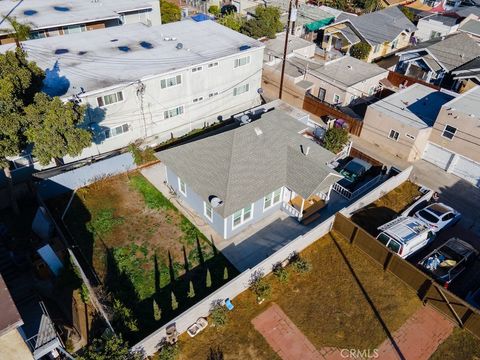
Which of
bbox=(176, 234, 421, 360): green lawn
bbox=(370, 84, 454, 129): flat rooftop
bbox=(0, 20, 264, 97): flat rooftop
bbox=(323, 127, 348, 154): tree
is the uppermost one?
bbox=(0, 20, 264, 97): flat rooftop

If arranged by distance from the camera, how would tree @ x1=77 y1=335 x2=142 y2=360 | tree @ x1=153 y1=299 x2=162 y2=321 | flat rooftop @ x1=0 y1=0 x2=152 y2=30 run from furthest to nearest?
flat rooftop @ x1=0 y1=0 x2=152 y2=30, tree @ x1=153 y1=299 x2=162 y2=321, tree @ x1=77 y1=335 x2=142 y2=360

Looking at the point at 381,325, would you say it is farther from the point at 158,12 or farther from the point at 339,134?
the point at 158,12

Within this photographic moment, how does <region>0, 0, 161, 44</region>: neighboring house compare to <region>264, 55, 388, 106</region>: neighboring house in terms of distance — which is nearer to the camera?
<region>264, 55, 388, 106</region>: neighboring house

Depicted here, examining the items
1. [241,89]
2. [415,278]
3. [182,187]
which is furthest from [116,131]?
[415,278]

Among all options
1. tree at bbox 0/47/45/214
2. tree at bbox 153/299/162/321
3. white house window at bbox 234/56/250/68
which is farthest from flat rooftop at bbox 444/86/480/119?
tree at bbox 0/47/45/214

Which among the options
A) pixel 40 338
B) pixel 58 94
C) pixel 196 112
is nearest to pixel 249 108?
pixel 196 112

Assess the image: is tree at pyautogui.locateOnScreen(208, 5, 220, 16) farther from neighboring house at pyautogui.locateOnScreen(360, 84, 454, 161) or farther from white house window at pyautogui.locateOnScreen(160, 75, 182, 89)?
neighboring house at pyautogui.locateOnScreen(360, 84, 454, 161)

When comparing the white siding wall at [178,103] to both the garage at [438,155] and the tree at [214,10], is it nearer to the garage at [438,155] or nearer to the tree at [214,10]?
the garage at [438,155]

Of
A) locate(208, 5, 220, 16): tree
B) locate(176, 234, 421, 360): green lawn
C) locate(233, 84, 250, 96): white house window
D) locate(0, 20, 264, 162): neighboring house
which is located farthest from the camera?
locate(208, 5, 220, 16): tree
